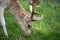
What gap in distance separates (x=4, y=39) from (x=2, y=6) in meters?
0.97

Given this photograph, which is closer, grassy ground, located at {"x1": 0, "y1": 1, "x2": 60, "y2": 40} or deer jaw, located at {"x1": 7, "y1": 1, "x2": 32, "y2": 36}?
deer jaw, located at {"x1": 7, "y1": 1, "x2": 32, "y2": 36}

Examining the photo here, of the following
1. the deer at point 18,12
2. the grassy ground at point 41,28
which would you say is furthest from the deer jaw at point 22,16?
the grassy ground at point 41,28

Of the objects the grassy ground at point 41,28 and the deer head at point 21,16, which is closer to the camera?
the deer head at point 21,16

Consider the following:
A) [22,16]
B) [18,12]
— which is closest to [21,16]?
[22,16]

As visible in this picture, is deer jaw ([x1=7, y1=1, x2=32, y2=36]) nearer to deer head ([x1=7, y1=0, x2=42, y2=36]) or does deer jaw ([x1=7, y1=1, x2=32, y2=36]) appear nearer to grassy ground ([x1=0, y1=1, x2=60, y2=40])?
deer head ([x1=7, y1=0, x2=42, y2=36])

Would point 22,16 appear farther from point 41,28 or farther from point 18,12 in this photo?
point 41,28

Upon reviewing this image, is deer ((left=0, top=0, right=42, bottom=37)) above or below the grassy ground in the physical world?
above

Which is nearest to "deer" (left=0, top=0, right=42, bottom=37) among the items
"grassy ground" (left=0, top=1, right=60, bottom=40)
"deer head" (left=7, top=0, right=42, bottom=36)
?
"deer head" (left=7, top=0, right=42, bottom=36)

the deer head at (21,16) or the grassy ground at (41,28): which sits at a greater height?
the deer head at (21,16)

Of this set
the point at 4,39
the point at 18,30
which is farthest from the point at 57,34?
the point at 4,39

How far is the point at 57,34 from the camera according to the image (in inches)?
319

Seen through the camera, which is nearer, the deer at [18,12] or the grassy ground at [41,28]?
the deer at [18,12]

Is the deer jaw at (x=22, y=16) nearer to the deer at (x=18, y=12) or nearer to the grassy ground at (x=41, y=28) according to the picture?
the deer at (x=18, y=12)

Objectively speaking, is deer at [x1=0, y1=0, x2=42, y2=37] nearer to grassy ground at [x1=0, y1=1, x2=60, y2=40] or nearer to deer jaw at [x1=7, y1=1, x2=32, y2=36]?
deer jaw at [x1=7, y1=1, x2=32, y2=36]
